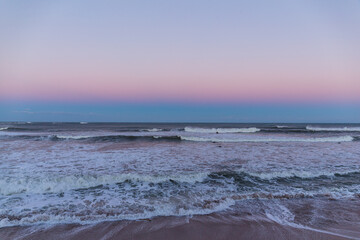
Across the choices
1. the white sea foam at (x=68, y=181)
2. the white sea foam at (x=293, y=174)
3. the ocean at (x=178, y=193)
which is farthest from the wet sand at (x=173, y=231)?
the white sea foam at (x=293, y=174)

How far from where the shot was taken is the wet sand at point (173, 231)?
12.2 ft

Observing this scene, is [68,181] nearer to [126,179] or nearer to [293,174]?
[126,179]

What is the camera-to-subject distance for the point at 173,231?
3.87 m

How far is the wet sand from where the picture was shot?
3705mm

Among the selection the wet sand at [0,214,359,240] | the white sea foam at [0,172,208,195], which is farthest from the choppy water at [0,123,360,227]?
the wet sand at [0,214,359,240]

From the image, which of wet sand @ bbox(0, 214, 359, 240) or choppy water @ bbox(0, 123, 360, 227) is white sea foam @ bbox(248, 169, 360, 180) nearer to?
choppy water @ bbox(0, 123, 360, 227)

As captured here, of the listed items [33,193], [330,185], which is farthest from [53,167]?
[330,185]

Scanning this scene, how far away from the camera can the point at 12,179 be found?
6.52 m

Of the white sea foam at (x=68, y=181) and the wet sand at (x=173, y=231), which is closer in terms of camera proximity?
the wet sand at (x=173, y=231)

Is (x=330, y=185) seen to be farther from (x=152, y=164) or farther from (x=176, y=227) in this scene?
(x=152, y=164)

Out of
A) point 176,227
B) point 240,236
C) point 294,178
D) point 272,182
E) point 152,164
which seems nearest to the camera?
point 240,236

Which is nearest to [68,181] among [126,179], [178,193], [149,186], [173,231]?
[126,179]

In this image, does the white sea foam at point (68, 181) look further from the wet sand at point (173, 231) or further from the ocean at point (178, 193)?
the wet sand at point (173, 231)

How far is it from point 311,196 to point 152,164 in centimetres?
604
